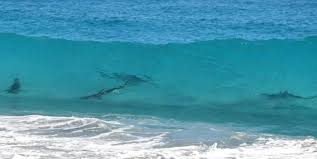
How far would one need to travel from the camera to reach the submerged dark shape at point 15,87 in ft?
43.3

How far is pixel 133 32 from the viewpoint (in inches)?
708

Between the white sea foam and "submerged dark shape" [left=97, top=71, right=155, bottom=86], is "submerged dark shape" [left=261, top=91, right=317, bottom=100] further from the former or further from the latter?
the white sea foam

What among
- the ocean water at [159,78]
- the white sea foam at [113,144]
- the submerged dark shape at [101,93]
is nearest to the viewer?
the white sea foam at [113,144]

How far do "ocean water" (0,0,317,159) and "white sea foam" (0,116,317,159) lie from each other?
0.04 ft

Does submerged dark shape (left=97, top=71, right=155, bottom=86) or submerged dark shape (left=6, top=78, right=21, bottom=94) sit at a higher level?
submerged dark shape (left=97, top=71, right=155, bottom=86)

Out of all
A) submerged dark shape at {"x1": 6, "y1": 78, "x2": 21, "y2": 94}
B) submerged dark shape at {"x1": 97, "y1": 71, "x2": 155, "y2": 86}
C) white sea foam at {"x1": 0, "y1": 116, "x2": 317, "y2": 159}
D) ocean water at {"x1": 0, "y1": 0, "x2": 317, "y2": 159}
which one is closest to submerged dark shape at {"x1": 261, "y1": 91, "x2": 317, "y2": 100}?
ocean water at {"x1": 0, "y1": 0, "x2": 317, "y2": 159}

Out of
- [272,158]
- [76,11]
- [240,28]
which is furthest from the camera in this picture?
[76,11]

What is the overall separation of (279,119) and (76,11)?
11726mm

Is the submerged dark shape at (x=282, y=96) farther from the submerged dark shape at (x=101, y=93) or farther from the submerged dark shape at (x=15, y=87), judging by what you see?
the submerged dark shape at (x=15, y=87)

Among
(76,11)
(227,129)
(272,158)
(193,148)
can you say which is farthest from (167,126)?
(76,11)

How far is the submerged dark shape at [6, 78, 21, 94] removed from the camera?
13.2m

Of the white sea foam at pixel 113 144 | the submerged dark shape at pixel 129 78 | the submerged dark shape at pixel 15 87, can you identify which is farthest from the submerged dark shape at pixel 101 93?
the white sea foam at pixel 113 144

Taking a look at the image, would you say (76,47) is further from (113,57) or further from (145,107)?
(145,107)

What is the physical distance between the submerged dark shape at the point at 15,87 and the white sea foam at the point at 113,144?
374cm
